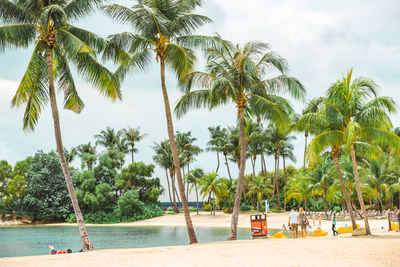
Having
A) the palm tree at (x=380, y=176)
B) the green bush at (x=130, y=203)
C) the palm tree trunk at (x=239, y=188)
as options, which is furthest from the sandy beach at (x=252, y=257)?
the green bush at (x=130, y=203)

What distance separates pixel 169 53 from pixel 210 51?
2654mm

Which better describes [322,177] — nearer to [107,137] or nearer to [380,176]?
[380,176]

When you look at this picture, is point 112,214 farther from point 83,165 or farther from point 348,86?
point 348,86

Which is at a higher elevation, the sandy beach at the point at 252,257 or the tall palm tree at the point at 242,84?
the tall palm tree at the point at 242,84

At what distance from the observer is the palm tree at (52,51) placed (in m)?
13.8

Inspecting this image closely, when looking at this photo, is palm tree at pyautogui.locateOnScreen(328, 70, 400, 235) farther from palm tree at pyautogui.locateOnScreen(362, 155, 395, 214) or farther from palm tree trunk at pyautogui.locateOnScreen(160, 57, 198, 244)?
palm tree at pyautogui.locateOnScreen(362, 155, 395, 214)

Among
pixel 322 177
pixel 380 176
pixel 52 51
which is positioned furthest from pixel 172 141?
pixel 380 176

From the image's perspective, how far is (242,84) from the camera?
57.4 ft

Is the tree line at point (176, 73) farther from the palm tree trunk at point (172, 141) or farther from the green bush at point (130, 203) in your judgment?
the green bush at point (130, 203)

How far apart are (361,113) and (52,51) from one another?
14310 mm

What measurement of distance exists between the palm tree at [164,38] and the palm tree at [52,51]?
1204 millimetres

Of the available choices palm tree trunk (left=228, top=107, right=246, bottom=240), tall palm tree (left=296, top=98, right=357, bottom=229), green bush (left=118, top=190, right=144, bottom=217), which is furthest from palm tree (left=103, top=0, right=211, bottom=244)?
green bush (left=118, top=190, right=144, bottom=217)

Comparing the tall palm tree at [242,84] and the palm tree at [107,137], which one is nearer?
the tall palm tree at [242,84]

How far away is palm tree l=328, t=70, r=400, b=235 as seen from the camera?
16.7 metres
